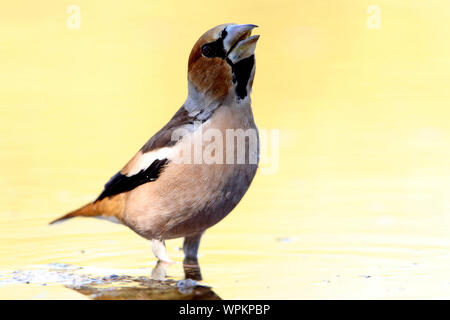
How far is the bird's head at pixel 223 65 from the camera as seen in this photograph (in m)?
5.29

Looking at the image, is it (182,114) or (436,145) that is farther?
(436,145)

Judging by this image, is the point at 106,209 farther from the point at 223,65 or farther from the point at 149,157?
the point at 223,65

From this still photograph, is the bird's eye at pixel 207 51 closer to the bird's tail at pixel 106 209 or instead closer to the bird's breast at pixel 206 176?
the bird's breast at pixel 206 176

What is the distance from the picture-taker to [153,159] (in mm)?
5496

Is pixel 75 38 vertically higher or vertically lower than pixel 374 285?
higher

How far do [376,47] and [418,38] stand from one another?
2.56ft

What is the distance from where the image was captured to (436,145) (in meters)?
10.2

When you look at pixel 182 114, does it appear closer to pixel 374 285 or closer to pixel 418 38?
pixel 374 285

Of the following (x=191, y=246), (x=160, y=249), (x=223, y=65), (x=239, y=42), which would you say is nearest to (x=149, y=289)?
(x=160, y=249)

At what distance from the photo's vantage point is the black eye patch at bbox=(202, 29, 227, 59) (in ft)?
17.5

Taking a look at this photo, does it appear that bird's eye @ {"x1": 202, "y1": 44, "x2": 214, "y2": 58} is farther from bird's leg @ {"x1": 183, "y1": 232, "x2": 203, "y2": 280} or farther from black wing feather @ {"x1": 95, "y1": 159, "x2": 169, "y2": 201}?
bird's leg @ {"x1": 183, "y1": 232, "x2": 203, "y2": 280}
